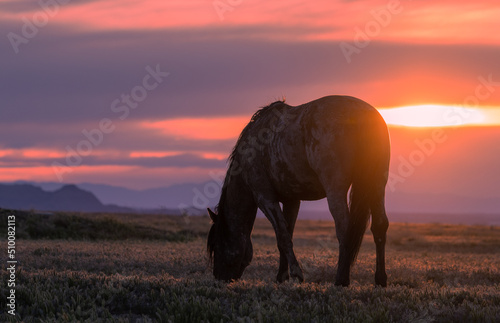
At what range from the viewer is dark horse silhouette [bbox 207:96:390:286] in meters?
11.7

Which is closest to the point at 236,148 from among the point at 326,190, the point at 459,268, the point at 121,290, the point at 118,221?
the point at 326,190

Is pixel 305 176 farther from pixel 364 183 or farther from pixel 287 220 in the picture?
pixel 287 220

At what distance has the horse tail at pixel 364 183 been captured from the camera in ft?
38.2

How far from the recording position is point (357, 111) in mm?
12039

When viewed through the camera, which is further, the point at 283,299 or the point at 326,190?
the point at 326,190

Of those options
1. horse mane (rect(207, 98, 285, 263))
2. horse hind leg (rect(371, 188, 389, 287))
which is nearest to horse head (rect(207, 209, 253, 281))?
horse mane (rect(207, 98, 285, 263))

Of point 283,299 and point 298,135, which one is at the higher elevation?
point 298,135

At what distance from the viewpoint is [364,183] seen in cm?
1173

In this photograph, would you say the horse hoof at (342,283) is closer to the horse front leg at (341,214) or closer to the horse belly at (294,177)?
the horse front leg at (341,214)

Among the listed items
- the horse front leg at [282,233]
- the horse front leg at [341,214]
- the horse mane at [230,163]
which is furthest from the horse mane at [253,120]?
the horse front leg at [341,214]

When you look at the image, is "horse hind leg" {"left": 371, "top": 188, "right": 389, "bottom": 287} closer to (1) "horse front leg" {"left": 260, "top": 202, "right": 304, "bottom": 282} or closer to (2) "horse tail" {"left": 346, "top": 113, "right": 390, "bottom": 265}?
(2) "horse tail" {"left": 346, "top": 113, "right": 390, "bottom": 265}

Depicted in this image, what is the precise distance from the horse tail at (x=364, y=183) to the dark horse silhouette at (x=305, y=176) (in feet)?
0.06

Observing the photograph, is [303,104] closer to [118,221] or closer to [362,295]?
[362,295]

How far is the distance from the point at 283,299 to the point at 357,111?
4.18 m
